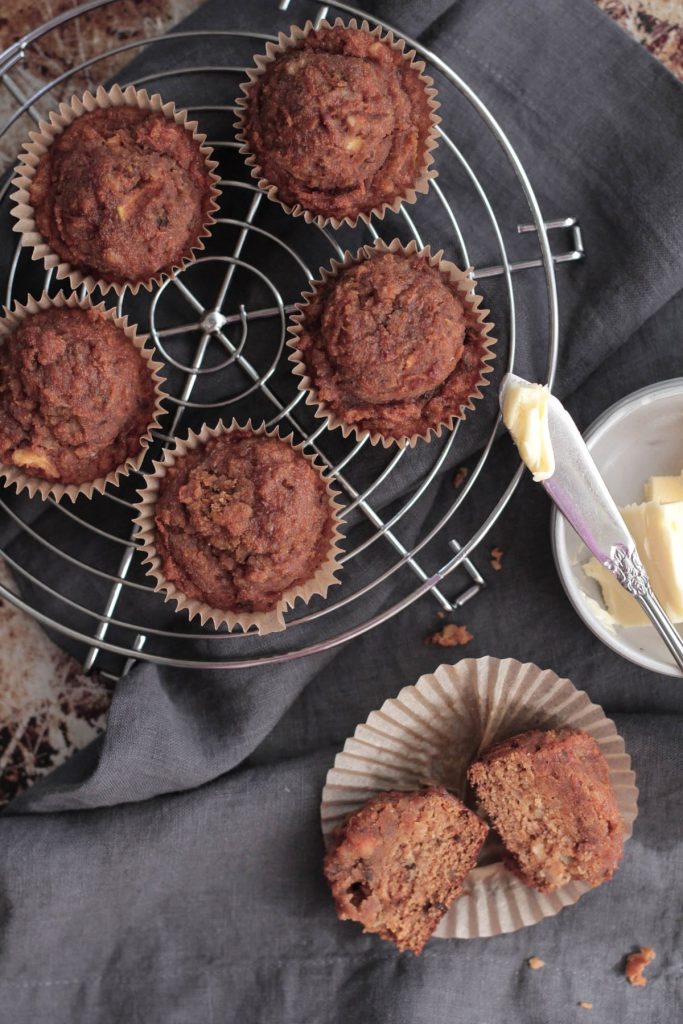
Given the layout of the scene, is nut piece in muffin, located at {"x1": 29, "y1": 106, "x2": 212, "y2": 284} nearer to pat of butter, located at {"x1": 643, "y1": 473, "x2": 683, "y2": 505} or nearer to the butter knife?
the butter knife

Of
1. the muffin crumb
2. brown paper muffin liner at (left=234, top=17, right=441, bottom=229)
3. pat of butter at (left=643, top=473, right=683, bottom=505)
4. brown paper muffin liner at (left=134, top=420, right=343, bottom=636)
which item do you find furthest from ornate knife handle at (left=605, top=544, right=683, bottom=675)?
brown paper muffin liner at (left=234, top=17, right=441, bottom=229)

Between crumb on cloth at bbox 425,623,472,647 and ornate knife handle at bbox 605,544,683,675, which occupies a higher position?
ornate knife handle at bbox 605,544,683,675

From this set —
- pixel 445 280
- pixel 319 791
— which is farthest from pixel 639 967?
pixel 445 280

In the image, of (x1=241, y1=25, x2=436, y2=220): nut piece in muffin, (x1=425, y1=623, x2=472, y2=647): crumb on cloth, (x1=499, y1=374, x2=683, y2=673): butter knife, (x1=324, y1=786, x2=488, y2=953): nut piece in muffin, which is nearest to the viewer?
(x1=241, y1=25, x2=436, y2=220): nut piece in muffin

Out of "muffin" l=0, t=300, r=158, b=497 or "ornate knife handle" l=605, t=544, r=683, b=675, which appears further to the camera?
"ornate knife handle" l=605, t=544, r=683, b=675

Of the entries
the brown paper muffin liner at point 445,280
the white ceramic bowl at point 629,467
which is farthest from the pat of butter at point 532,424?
the white ceramic bowl at point 629,467

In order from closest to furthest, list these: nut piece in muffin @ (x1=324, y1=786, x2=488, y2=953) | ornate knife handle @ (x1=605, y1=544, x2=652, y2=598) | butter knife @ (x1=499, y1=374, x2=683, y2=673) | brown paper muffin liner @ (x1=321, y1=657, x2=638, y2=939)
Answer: butter knife @ (x1=499, y1=374, x2=683, y2=673)
ornate knife handle @ (x1=605, y1=544, x2=652, y2=598)
nut piece in muffin @ (x1=324, y1=786, x2=488, y2=953)
brown paper muffin liner @ (x1=321, y1=657, x2=638, y2=939)

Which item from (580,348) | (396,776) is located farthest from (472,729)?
(580,348)
